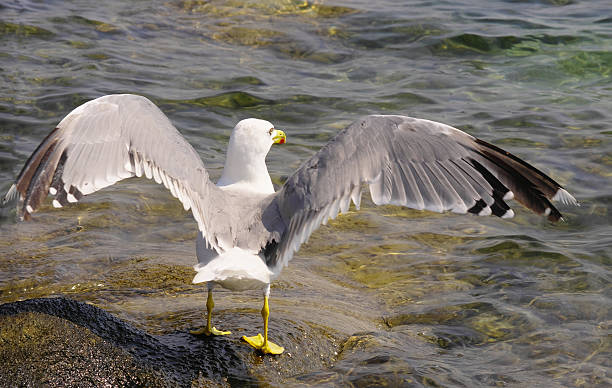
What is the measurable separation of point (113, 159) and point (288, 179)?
3.40 feet

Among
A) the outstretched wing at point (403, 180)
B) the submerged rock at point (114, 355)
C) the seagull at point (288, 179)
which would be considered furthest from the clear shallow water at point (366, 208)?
the outstretched wing at point (403, 180)

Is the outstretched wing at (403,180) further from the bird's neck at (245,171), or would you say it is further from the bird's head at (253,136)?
the bird's head at (253,136)

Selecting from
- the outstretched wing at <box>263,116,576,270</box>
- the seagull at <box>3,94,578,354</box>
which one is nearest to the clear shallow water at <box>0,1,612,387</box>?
the seagull at <box>3,94,578,354</box>

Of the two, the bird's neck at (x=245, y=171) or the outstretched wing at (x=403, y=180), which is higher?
the outstretched wing at (x=403, y=180)

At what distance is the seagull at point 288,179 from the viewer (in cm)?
447

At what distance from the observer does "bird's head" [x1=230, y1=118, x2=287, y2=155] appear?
17.1 ft

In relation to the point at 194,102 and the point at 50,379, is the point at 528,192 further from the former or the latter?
the point at 194,102

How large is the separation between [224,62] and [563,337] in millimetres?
7184

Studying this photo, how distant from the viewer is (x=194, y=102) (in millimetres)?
9812

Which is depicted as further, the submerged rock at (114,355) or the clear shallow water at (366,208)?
the clear shallow water at (366,208)

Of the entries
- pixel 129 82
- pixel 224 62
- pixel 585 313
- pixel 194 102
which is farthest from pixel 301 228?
pixel 224 62

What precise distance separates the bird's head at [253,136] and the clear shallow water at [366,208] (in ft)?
3.58

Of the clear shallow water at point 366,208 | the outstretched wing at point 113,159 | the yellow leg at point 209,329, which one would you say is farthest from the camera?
the clear shallow water at point 366,208

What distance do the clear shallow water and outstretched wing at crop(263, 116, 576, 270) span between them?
30.4 inches
